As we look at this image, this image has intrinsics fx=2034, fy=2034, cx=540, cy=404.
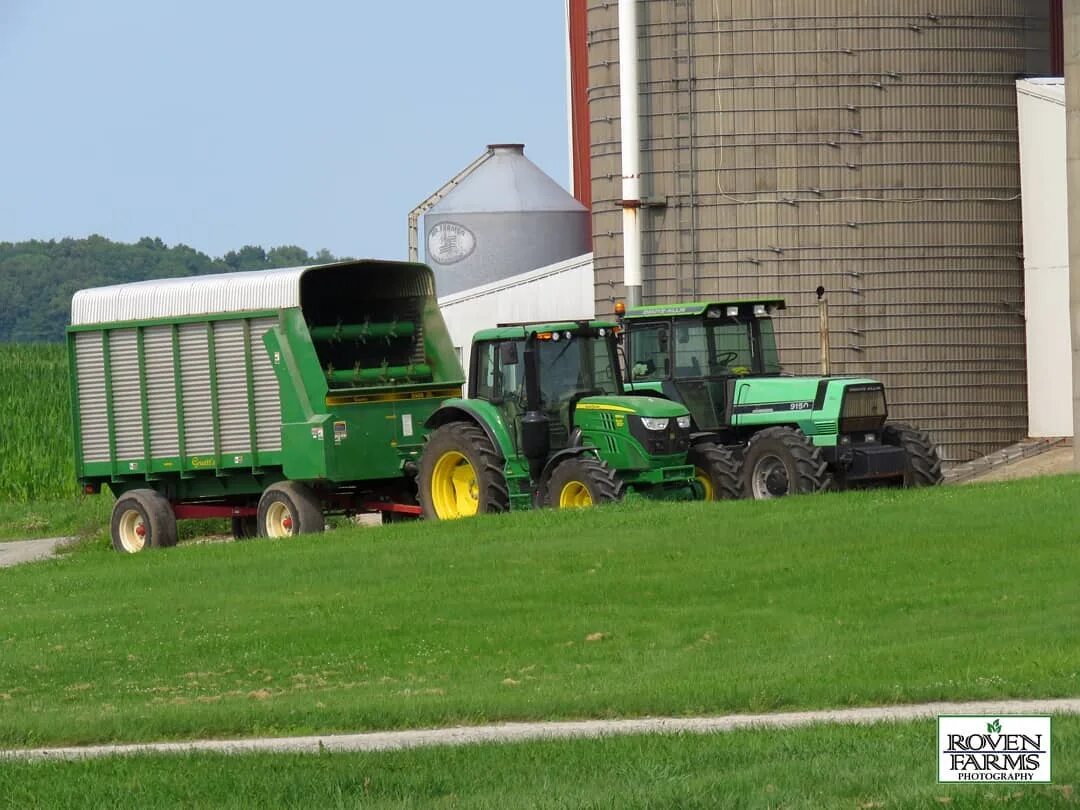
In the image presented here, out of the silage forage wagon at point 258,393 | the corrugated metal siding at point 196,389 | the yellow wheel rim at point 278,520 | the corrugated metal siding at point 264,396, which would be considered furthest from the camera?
the corrugated metal siding at point 196,389

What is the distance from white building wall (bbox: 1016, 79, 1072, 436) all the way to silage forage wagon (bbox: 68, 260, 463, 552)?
37.6 feet

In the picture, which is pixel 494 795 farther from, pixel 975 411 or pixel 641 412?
pixel 975 411

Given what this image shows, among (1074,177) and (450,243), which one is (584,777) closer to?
(1074,177)

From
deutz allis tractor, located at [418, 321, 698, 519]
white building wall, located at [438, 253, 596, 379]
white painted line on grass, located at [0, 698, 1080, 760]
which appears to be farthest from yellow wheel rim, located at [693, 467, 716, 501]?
white painted line on grass, located at [0, 698, 1080, 760]

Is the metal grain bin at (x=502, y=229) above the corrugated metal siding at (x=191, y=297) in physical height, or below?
above

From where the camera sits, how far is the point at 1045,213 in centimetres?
3231

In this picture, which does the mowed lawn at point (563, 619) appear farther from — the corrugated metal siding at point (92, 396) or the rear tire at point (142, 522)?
the corrugated metal siding at point (92, 396)

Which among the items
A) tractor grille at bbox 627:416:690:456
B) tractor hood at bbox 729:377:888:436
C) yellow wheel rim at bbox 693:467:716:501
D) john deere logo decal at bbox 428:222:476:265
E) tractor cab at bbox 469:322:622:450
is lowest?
yellow wheel rim at bbox 693:467:716:501

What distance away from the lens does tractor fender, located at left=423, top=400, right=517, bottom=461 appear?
22.8m

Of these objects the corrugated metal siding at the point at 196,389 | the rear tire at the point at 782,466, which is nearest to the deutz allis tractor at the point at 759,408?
the rear tire at the point at 782,466

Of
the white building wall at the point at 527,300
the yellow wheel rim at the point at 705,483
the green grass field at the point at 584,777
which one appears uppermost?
the white building wall at the point at 527,300

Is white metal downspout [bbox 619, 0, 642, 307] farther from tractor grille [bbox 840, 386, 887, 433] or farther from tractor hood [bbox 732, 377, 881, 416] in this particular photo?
tractor grille [bbox 840, 386, 887, 433]

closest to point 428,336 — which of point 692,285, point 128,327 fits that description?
point 128,327

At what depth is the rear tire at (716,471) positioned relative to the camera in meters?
23.1
